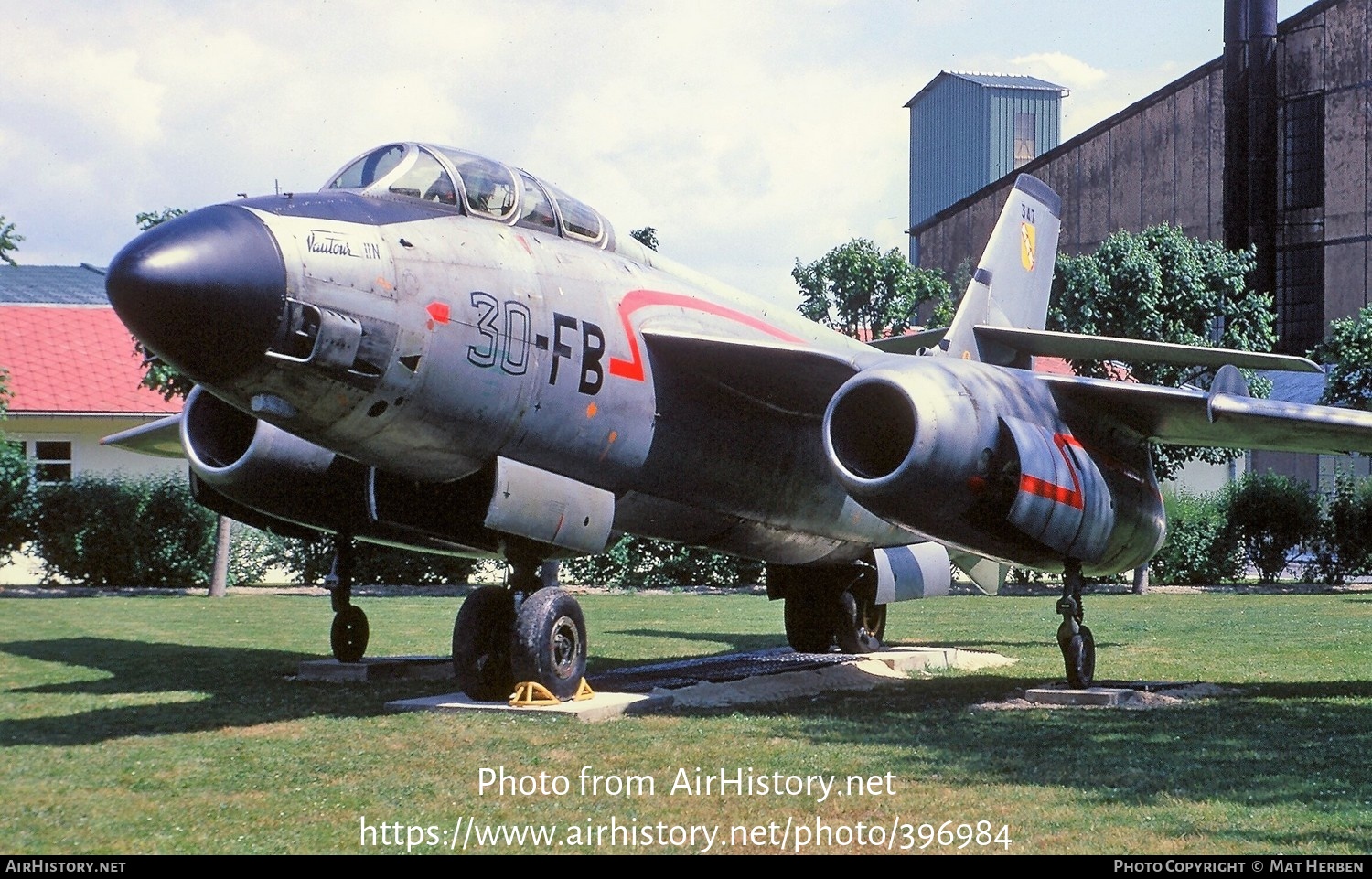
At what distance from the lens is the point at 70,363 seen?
35562mm

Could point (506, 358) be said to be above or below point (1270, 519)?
above

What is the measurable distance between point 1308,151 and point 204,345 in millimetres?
36657

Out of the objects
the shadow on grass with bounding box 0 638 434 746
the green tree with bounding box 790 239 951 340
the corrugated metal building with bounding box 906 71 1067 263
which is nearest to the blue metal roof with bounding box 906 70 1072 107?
the corrugated metal building with bounding box 906 71 1067 263

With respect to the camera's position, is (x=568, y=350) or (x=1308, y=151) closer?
(x=568, y=350)

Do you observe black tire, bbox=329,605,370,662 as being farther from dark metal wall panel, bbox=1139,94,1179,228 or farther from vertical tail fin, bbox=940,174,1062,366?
dark metal wall panel, bbox=1139,94,1179,228

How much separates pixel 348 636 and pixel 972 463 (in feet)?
21.2

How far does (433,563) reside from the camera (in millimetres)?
30156

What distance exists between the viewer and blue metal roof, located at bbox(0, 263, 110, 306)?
4300cm

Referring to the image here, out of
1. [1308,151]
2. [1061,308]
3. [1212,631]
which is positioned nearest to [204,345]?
[1212,631]

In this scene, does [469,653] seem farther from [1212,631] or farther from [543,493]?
[1212,631]

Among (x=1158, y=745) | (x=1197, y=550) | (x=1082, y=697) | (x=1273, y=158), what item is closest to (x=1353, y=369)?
(x=1197, y=550)

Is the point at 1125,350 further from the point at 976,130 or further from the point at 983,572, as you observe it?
the point at 976,130

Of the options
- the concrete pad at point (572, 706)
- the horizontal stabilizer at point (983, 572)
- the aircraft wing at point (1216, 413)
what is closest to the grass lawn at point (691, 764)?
the concrete pad at point (572, 706)

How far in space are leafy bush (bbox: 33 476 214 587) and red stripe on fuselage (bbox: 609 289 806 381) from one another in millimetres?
19713
